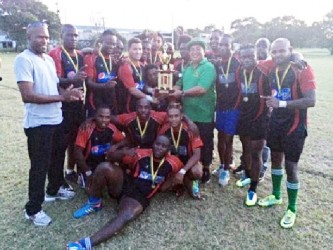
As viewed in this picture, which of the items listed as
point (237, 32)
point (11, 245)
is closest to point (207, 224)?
point (11, 245)

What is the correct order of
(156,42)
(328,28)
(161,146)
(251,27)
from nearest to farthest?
(161,146), (156,42), (328,28), (251,27)

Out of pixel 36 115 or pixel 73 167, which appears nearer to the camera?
pixel 36 115

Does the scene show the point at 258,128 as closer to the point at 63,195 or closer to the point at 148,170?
the point at 148,170

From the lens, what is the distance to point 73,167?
5312 millimetres

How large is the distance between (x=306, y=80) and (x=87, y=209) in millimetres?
2999

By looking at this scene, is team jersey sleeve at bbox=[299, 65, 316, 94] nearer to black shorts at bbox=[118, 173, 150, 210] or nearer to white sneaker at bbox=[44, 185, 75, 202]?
black shorts at bbox=[118, 173, 150, 210]

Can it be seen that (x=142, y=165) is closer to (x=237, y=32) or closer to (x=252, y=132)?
(x=252, y=132)

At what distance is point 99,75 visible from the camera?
187 inches

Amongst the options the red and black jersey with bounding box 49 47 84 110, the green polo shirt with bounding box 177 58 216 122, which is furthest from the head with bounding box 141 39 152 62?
the red and black jersey with bounding box 49 47 84 110

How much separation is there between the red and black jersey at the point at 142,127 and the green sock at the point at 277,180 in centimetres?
165

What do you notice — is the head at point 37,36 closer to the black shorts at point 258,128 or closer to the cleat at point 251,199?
the black shorts at point 258,128

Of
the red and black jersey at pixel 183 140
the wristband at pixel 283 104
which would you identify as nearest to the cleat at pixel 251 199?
the red and black jersey at pixel 183 140

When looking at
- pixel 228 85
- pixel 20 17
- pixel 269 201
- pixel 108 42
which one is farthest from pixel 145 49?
pixel 20 17

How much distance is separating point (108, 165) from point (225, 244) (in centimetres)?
162
